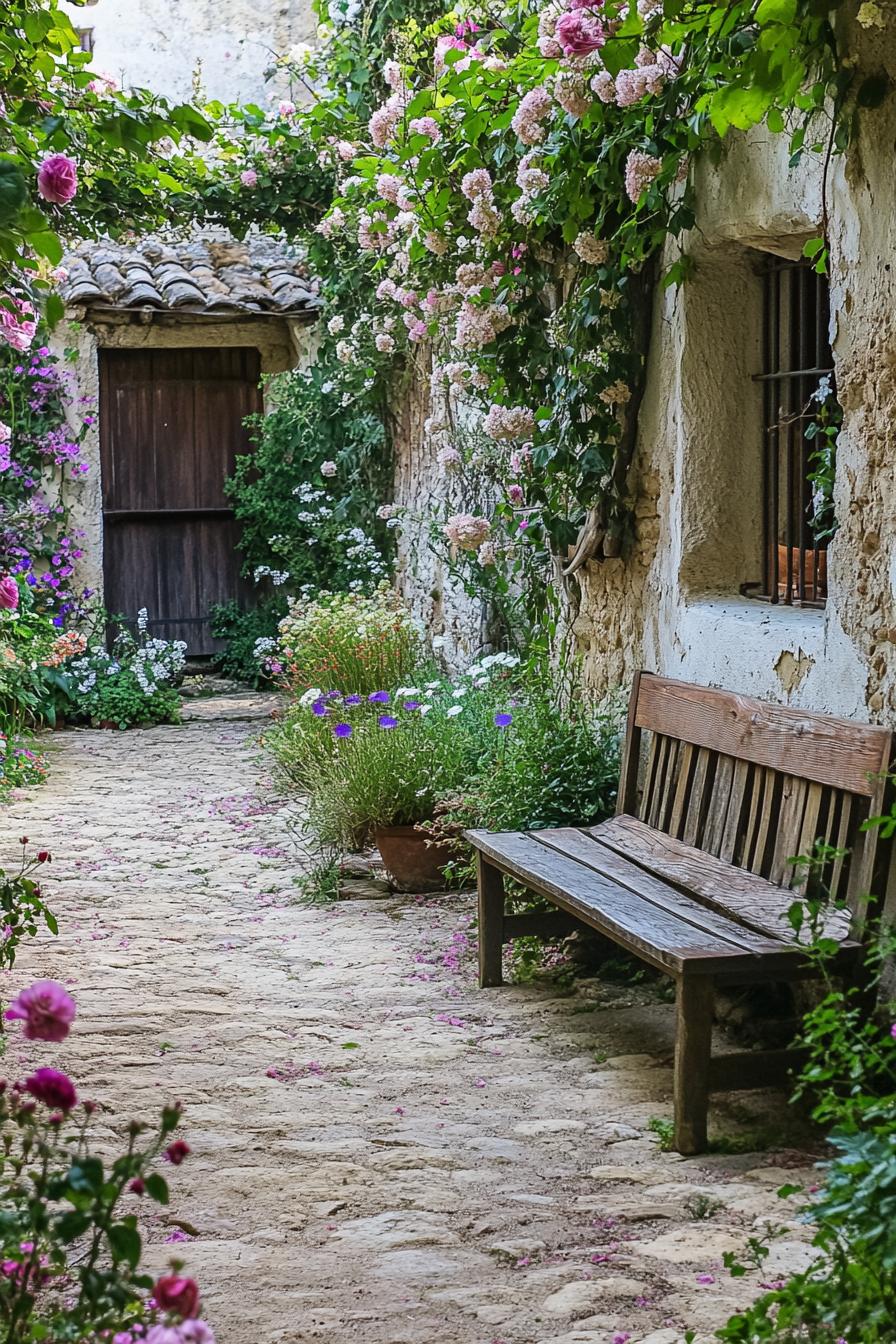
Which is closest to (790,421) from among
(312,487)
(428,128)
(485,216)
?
(485,216)

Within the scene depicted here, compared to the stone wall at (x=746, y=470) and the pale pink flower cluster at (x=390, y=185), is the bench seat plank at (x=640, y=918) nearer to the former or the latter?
the stone wall at (x=746, y=470)

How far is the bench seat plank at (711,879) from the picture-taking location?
3578 mm

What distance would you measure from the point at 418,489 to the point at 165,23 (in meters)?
5.36

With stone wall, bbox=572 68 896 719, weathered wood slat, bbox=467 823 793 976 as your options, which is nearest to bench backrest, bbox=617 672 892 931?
stone wall, bbox=572 68 896 719

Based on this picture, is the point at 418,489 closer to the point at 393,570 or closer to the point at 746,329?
the point at 393,570

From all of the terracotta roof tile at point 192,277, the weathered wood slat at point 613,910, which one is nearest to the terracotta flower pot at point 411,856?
the weathered wood slat at point 613,910

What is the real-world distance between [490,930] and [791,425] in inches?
75.7

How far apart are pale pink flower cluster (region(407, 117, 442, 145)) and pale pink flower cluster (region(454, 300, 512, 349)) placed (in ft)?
2.47

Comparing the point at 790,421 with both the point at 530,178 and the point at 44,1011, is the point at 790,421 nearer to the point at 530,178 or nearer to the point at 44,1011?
the point at 530,178

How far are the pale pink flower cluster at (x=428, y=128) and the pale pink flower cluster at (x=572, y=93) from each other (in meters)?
1.16

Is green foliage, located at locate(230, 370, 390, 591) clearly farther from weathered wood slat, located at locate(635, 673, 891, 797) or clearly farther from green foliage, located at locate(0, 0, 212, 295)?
weathered wood slat, located at locate(635, 673, 891, 797)

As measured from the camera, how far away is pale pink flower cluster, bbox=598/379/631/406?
5.17m

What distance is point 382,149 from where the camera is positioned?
6.57 m

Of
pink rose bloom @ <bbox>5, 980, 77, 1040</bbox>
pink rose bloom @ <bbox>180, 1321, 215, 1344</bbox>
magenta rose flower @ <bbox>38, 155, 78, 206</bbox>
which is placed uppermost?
magenta rose flower @ <bbox>38, 155, 78, 206</bbox>
